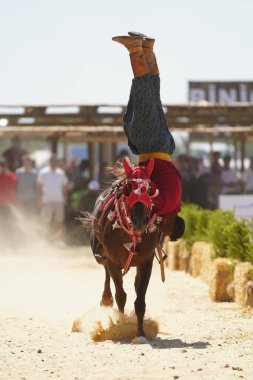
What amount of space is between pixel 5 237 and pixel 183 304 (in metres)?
10.9

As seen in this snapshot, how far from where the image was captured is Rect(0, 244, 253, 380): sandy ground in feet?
28.2

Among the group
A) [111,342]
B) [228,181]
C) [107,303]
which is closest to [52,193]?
[228,181]

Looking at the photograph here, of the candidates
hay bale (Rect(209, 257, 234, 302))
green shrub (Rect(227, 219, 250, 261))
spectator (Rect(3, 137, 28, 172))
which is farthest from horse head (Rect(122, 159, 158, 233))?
spectator (Rect(3, 137, 28, 172))

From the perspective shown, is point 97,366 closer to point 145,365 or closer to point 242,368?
point 145,365

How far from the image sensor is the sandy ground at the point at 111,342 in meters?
8.59

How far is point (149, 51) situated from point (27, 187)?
13930mm

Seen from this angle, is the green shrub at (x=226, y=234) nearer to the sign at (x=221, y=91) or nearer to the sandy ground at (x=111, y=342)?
the sandy ground at (x=111, y=342)

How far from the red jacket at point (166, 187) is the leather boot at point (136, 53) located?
2.87 ft

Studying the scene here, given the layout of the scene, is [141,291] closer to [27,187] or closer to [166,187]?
[166,187]

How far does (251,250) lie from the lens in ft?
42.0

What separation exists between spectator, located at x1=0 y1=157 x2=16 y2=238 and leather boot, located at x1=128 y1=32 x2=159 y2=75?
520 inches

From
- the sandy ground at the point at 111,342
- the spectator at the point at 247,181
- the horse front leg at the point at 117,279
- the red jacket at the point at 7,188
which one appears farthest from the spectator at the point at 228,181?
the horse front leg at the point at 117,279

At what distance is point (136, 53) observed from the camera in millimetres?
10797

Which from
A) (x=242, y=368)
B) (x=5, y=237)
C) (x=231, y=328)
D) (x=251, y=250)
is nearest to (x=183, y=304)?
(x=251, y=250)
